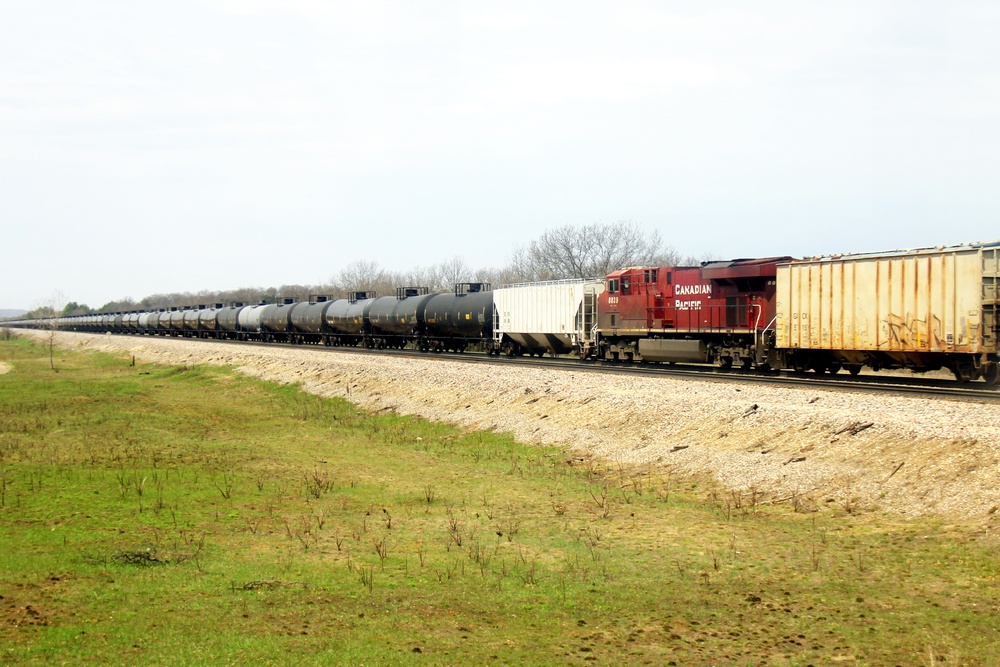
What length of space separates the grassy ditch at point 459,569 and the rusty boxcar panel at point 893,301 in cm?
974

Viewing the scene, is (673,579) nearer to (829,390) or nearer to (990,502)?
(990,502)

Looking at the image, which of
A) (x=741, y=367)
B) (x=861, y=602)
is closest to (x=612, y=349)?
(x=741, y=367)

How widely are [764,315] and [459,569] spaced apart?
19250 millimetres

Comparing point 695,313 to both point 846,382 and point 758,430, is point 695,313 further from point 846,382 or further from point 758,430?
point 758,430

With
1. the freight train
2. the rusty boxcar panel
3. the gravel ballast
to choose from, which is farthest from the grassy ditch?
the freight train

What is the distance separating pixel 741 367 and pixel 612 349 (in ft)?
20.3

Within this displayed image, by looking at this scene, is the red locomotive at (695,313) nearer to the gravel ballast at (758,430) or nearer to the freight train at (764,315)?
the freight train at (764,315)

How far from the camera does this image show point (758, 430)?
17.5 meters

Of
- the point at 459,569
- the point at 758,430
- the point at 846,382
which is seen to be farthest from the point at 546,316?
the point at 459,569

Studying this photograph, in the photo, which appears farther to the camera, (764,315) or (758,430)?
(764,315)

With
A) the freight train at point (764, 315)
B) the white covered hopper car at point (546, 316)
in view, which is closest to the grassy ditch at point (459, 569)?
the freight train at point (764, 315)

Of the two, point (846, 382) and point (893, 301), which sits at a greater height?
point (893, 301)

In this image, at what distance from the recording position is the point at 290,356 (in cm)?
4753

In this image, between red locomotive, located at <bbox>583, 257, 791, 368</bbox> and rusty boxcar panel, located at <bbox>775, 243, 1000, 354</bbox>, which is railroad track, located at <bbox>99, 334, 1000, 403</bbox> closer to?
red locomotive, located at <bbox>583, 257, 791, 368</bbox>
